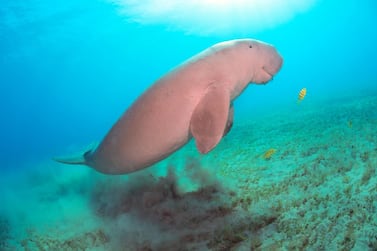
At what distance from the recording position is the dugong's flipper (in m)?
2.91

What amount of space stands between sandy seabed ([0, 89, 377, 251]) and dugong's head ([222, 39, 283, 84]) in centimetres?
172

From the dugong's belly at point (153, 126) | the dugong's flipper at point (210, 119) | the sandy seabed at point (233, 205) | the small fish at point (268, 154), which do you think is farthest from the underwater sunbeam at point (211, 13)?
the dugong's flipper at point (210, 119)

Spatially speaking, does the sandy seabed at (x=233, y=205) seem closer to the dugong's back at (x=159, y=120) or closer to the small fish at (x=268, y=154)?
the small fish at (x=268, y=154)

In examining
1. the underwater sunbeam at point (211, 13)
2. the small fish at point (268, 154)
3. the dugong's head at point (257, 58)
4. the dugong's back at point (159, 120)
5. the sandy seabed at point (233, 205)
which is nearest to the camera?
the sandy seabed at point (233, 205)

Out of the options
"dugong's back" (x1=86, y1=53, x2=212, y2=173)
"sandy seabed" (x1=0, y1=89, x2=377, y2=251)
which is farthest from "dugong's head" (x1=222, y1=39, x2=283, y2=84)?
"sandy seabed" (x1=0, y1=89, x2=377, y2=251)

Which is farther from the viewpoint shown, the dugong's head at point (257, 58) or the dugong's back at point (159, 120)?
the dugong's head at point (257, 58)

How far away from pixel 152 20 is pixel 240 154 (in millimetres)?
33034

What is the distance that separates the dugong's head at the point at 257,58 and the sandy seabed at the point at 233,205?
5.63 feet

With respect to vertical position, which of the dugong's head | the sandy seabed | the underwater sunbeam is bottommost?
the sandy seabed

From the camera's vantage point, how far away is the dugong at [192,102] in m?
3.00

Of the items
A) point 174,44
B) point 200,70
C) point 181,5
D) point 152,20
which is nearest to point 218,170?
point 200,70

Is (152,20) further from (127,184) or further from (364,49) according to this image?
(364,49)

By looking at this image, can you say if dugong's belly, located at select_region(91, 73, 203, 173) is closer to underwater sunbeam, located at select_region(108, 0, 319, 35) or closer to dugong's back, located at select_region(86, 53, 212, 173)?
dugong's back, located at select_region(86, 53, 212, 173)

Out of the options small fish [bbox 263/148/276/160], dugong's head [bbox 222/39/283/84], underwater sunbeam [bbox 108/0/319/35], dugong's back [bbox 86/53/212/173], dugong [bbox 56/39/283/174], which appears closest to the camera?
dugong [bbox 56/39/283/174]
